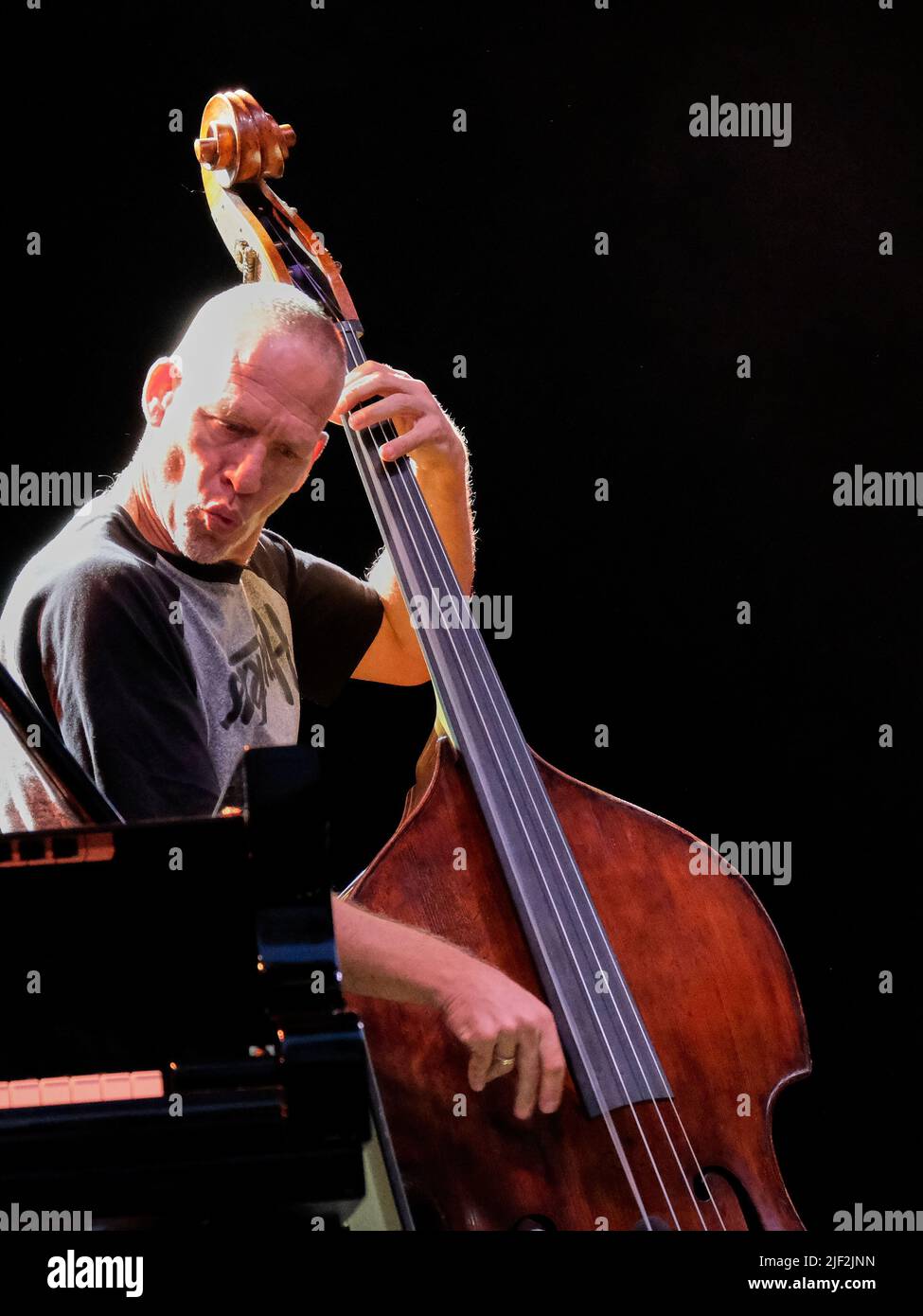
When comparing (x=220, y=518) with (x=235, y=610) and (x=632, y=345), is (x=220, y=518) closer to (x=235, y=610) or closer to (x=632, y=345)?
(x=235, y=610)

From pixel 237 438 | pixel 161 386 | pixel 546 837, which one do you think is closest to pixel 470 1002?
pixel 546 837

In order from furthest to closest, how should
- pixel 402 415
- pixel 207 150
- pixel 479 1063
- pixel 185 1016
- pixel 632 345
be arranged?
pixel 632 345 < pixel 207 150 < pixel 402 415 < pixel 479 1063 < pixel 185 1016

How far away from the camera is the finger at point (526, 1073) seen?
1404 mm

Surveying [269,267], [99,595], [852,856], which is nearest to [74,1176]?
[99,595]

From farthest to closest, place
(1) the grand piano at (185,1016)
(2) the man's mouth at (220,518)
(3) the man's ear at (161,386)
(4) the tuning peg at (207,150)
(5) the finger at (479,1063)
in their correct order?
(4) the tuning peg at (207,150) < (3) the man's ear at (161,386) < (2) the man's mouth at (220,518) < (5) the finger at (479,1063) < (1) the grand piano at (185,1016)

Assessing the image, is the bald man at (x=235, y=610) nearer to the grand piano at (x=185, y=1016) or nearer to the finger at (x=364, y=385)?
the finger at (x=364, y=385)

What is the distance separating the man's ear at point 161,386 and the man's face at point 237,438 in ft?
0.22

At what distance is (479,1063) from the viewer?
4.60ft

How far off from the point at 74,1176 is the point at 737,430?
180 centimetres

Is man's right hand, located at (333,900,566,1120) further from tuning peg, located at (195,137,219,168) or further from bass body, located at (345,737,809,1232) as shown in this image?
tuning peg, located at (195,137,219,168)

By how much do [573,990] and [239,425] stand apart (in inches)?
32.4

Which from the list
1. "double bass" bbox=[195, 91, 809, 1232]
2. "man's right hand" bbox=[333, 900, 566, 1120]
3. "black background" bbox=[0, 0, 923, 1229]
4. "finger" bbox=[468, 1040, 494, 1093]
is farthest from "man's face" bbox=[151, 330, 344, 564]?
"finger" bbox=[468, 1040, 494, 1093]

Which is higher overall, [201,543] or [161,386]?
[161,386]

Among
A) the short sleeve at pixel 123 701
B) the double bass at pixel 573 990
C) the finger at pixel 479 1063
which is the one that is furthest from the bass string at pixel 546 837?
the short sleeve at pixel 123 701
